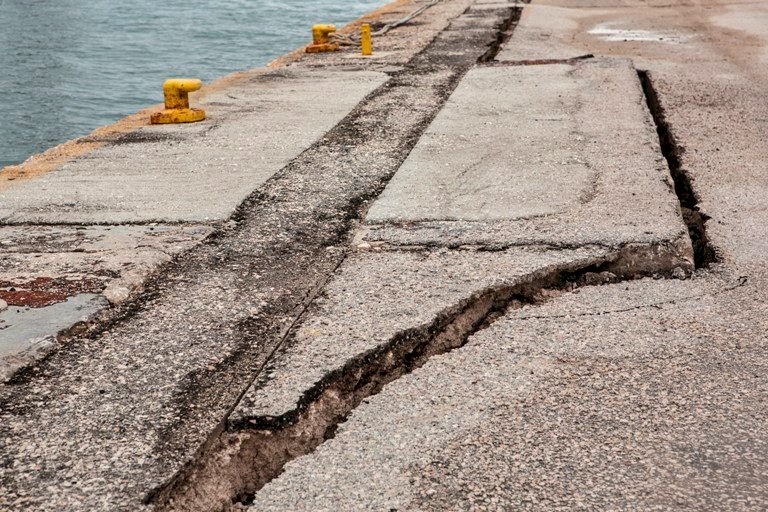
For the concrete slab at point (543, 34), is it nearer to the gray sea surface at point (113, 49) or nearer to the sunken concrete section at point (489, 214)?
the sunken concrete section at point (489, 214)

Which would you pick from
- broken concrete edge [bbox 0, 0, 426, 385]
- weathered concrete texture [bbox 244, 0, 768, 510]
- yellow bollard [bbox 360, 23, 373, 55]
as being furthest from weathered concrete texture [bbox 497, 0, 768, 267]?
broken concrete edge [bbox 0, 0, 426, 385]

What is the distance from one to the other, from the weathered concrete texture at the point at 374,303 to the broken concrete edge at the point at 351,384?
0.06 feet

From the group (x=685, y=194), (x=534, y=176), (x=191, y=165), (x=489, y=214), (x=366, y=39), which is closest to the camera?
(x=489, y=214)

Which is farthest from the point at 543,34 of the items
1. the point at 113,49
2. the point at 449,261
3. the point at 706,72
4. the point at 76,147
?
the point at 113,49

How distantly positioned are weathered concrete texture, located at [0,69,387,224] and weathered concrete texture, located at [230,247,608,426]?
46.8 inches

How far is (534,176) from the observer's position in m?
5.35

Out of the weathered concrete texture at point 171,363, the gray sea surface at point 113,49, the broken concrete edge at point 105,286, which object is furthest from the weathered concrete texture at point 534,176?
the gray sea surface at point 113,49

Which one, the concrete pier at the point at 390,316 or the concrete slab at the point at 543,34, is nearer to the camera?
the concrete pier at the point at 390,316

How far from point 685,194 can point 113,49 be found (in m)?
17.8

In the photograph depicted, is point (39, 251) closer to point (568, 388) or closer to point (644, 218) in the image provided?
point (568, 388)

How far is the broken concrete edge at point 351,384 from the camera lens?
8.50 feet

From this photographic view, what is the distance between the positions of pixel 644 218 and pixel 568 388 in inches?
67.5

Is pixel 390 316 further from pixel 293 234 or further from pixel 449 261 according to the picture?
pixel 293 234

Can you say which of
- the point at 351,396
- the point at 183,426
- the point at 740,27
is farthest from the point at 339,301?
the point at 740,27
